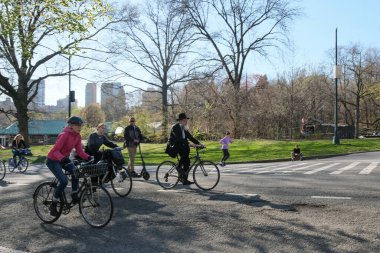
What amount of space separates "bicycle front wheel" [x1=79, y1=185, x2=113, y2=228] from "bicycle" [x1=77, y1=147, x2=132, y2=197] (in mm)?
2459

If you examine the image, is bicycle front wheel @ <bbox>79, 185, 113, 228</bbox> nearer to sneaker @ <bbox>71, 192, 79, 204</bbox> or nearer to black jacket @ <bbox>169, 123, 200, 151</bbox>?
sneaker @ <bbox>71, 192, 79, 204</bbox>

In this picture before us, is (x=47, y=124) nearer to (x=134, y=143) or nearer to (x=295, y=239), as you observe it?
(x=134, y=143)

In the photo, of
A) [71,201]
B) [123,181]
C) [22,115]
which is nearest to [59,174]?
[71,201]

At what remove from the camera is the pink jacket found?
686 centimetres

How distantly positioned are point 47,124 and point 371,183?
79737 mm

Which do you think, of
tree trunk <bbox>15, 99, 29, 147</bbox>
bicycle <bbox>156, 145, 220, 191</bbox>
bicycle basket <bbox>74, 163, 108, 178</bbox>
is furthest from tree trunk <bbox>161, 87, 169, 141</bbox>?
bicycle basket <bbox>74, 163, 108, 178</bbox>

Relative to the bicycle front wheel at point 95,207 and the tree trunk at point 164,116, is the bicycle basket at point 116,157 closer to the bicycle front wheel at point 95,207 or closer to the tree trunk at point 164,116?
the bicycle front wheel at point 95,207

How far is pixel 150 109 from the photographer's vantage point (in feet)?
202

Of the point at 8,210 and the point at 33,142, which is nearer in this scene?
the point at 8,210

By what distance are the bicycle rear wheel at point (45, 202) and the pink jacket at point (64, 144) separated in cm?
67

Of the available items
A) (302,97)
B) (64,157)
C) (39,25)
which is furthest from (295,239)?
(302,97)

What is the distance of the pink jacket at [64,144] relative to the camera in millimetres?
6864

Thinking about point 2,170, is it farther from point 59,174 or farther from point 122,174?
point 59,174

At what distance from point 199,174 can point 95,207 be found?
3896mm
